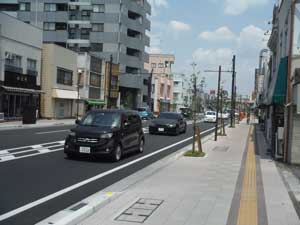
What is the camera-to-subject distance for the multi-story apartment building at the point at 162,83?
102875 millimetres

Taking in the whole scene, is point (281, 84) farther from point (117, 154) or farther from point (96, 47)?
point (96, 47)

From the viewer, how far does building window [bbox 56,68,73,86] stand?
51.7 metres

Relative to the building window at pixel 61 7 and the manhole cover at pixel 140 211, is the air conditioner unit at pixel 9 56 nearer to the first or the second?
the manhole cover at pixel 140 211

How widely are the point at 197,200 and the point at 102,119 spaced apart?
784 cm

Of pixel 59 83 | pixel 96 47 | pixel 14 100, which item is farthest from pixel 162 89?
pixel 14 100

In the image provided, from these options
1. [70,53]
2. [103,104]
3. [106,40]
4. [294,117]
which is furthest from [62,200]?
[106,40]

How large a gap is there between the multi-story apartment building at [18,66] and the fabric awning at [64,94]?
7.80ft

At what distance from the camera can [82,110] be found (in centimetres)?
6006

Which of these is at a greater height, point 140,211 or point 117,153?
point 117,153

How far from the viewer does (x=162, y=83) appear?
10712cm

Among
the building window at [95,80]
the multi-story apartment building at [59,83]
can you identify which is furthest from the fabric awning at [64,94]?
the building window at [95,80]

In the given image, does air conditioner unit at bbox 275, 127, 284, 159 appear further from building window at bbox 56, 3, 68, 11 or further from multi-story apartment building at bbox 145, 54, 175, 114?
multi-story apartment building at bbox 145, 54, 175, 114

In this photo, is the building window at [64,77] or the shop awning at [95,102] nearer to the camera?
the building window at [64,77]

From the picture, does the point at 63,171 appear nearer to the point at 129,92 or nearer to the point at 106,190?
the point at 106,190
